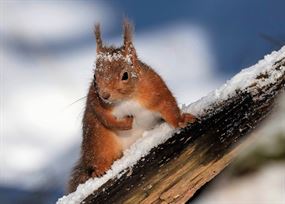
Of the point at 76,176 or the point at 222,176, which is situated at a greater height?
the point at 76,176

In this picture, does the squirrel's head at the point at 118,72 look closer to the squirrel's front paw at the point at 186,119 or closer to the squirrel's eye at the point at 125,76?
the squirrel's eye at the point at 125,76

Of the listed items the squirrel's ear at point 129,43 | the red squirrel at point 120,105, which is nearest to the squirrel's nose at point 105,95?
the red squirrel at point 120,105

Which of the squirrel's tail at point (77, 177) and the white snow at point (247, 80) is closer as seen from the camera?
the white snow at point (247, 80)

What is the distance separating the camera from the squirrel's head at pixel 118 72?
2609 millimetres

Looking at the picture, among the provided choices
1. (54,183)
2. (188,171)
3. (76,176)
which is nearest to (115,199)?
(188,171)

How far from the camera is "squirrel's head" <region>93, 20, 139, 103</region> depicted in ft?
8.56

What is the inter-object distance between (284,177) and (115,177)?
2.23 ft

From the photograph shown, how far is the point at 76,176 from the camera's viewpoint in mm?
2998

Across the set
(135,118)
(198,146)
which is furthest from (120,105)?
(198,146)

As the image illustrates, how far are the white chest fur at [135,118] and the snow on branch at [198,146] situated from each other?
0.16ft

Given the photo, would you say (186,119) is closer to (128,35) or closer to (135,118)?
(135,118)

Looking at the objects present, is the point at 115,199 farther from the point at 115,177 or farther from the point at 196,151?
the point at 196,151

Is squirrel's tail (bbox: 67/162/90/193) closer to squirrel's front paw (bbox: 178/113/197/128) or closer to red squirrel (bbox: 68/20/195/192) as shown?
red squirrel (bbox: 68/20/195/192)

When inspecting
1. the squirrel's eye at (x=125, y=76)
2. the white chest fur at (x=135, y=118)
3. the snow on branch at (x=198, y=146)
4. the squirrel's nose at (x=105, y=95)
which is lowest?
the snow on branch at (x=198, y=146)
